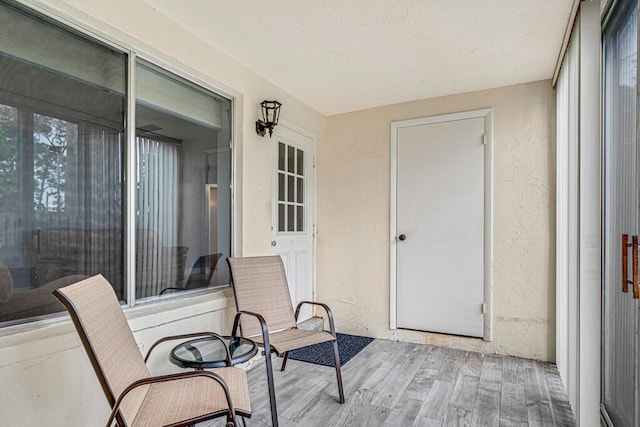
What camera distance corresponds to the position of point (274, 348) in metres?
2.19

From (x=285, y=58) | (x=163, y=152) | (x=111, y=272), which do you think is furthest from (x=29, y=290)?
(x=285, y=58)

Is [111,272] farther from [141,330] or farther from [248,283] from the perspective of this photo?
[248,283]

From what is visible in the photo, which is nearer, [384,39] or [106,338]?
[106,338]

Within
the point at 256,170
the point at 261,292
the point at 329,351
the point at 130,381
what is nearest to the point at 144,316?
the point at 130,381

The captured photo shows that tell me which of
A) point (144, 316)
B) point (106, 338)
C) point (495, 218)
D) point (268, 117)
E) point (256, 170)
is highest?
point (268, 117)

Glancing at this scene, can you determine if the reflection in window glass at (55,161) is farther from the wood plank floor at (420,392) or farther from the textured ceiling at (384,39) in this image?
the wood plank floor at (420,392)

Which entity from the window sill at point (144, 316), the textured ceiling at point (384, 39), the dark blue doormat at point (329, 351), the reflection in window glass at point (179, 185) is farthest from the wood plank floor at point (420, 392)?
the textured ceiling at point (384, 39)

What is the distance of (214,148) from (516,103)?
2678mm

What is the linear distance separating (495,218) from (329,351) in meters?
1.96

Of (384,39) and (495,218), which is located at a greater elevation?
(384,39)

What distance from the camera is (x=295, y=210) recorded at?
3725 mm

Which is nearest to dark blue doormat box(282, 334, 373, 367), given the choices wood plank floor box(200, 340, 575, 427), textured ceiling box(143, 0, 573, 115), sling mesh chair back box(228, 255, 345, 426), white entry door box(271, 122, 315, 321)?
wood plank floor box(200, 340, 575, 427)

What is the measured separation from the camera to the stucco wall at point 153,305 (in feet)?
4.96

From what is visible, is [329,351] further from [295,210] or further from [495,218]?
[495,218]
